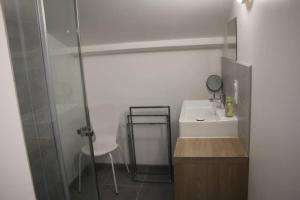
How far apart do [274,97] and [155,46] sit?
179 centimetres

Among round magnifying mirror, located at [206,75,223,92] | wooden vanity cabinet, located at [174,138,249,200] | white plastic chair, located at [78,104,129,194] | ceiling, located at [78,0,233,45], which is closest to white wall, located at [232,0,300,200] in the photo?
wooden vanity cabinet, located at [174,138,249,200]

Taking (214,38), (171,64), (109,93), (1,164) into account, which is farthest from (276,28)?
(109,93)

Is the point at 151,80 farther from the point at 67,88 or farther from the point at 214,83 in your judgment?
the point at 67,88

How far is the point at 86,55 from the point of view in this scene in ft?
9.53

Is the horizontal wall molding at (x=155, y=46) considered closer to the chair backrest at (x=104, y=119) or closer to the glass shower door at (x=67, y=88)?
the chair backrest at (x=104, y=119)

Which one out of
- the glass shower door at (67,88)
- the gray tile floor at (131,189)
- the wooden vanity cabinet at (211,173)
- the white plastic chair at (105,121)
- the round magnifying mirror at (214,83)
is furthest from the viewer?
the white plastic chair at (105,121)

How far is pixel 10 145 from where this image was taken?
1.17m

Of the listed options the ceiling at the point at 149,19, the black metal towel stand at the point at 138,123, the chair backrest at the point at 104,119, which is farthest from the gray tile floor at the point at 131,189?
the ceiling at the point at 149,19

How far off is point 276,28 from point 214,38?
1.60 metres

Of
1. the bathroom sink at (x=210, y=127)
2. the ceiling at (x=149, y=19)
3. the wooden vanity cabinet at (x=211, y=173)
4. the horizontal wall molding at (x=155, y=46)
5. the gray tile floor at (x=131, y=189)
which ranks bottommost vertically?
the gray tile floor at (x=131, y=189)

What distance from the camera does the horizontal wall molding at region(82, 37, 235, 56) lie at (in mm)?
2561

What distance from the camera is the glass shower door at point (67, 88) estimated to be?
1226 mm

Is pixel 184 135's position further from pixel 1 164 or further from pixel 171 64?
pixel 1 164

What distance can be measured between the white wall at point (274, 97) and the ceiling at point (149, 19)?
77cm
